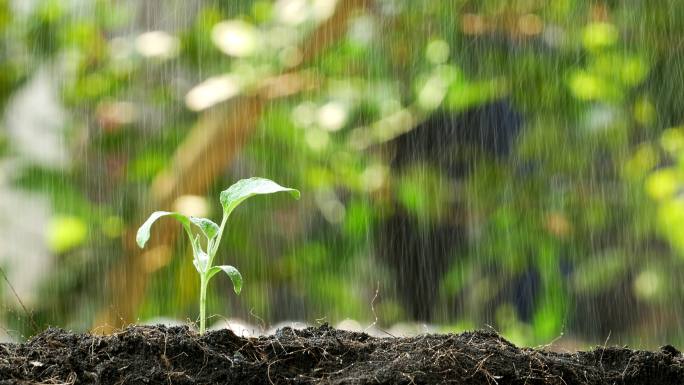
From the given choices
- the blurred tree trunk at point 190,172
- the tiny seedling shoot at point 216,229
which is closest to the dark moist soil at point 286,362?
the tiny seedling shoot at point 216,229

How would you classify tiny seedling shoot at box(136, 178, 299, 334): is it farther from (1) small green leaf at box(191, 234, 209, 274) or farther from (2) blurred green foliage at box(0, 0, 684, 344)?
(2) blurred green foliage at box(0, 0, 684, 344)

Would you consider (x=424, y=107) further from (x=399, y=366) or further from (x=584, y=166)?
(x=399, y=366)

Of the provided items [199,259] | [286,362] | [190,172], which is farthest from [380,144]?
[286,362]

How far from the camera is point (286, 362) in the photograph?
3.04 ft

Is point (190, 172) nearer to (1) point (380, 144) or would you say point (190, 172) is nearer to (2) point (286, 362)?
(1) point (380, 144)

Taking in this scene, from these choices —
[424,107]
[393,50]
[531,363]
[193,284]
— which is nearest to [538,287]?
[424,107]

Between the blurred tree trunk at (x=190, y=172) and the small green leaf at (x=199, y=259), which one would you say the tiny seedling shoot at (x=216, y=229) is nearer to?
the small green leaf at (x=199, y=259)

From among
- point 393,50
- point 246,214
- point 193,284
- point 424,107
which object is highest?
point 393,50

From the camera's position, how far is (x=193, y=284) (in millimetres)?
2723

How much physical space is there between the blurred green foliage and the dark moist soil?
5.69ft

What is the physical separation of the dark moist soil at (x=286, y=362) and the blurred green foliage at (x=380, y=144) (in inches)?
68.2

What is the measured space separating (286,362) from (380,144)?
6.64ft

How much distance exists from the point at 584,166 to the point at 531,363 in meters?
2.09

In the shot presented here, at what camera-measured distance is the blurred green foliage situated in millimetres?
2736
